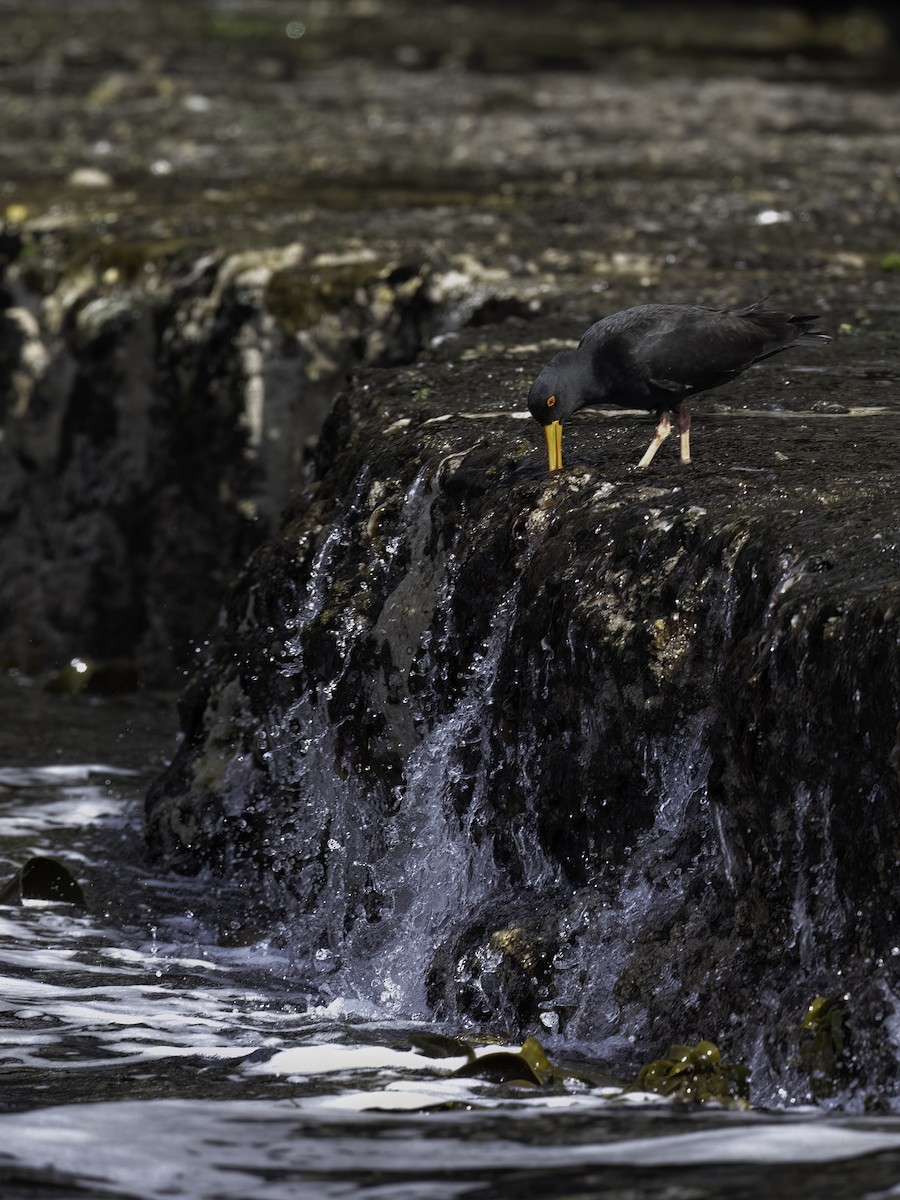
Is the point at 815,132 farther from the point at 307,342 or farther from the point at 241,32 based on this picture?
the point at 241,32

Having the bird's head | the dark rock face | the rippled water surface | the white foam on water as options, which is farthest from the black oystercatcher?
the white foam on water

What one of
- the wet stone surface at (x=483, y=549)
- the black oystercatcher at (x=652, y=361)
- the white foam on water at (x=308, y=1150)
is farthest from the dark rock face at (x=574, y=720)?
the white foam on water at (x=308, y=1150)

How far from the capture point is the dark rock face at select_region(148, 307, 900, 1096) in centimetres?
464

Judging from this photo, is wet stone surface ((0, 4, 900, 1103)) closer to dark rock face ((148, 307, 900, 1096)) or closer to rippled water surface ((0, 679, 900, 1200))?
dark rock face ((148, 307, 900, 1096))

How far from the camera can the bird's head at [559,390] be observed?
5.46 metres

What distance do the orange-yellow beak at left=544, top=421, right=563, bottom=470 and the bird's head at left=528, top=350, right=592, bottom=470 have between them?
0.24 feet

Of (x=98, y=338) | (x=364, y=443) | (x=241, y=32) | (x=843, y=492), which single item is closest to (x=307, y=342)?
(x=98, y=338)

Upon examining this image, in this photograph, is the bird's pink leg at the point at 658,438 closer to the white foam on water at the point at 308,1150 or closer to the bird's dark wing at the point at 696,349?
the bird's dark wing at the point at 696,349

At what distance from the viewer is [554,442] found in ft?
18.6

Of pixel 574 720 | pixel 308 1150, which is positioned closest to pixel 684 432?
pixel 574 720

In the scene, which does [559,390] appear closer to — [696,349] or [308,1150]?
[696,349]

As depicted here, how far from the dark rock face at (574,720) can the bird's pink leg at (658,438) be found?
0.05m

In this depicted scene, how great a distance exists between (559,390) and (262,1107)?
2174mm

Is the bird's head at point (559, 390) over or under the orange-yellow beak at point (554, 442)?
over
